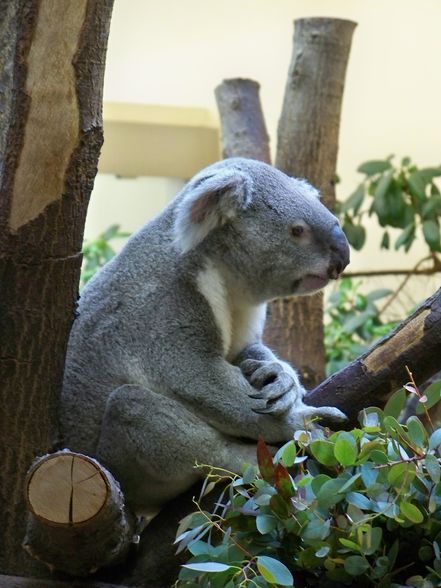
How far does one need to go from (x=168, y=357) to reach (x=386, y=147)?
4.50 metres

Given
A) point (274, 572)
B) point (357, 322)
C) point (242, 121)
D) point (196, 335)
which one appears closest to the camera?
point (274, 572)

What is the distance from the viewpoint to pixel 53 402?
8.38ft

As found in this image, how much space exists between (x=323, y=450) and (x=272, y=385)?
55cm

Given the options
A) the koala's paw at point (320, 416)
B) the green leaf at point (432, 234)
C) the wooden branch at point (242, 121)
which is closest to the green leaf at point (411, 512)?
the koala's paw at point (320, 416)

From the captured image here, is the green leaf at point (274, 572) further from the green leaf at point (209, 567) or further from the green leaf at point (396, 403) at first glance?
the green leaf at point (396, 403)

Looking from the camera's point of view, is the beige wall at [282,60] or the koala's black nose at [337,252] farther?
the beige wall at [282,60]

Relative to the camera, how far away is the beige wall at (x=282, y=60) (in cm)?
675

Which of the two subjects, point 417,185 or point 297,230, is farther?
point 417,185

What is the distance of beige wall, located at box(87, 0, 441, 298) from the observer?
6754mm

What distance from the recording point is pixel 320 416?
2.60 meters

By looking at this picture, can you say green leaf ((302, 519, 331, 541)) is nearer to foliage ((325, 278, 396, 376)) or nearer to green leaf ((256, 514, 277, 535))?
green leaf ((256, 514, 277, 535))

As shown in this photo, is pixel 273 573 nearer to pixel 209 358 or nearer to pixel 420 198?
pixel 209 358

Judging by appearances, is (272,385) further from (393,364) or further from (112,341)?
(112,341)

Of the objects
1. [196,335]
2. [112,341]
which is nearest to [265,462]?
[196,335]
